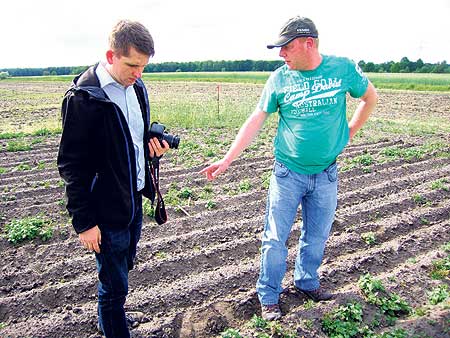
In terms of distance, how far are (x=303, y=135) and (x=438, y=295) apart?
6.55ft

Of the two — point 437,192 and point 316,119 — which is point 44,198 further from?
point 437,192

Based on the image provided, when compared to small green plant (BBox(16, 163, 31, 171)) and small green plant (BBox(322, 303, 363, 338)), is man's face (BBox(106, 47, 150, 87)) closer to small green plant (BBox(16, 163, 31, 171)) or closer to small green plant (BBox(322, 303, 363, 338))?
small green plant (BBox(322, 303, 363, 338))

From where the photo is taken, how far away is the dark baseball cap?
284cm

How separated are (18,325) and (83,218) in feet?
5.32

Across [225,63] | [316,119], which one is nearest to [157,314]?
[316,119]

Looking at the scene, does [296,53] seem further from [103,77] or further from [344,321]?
[344,321]

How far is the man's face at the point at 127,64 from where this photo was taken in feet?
7.61

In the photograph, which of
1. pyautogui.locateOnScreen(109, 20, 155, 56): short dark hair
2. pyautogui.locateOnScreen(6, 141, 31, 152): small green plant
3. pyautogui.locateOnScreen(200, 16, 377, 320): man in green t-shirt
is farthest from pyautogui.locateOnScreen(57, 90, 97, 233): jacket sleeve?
pyautogui.locateOnScreen(6, 141, 31, 152): small green plant

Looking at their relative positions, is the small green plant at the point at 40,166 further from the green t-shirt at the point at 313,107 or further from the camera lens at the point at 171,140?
the green t-shirt at the point at 313,107

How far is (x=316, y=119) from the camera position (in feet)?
9.98

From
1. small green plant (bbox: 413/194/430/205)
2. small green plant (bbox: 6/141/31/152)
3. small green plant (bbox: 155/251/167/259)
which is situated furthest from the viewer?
small green plant (bbox: 6/141/31/152)

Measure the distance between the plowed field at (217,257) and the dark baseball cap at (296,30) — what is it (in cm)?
215

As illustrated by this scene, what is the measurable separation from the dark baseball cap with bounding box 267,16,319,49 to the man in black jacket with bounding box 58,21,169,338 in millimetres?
996

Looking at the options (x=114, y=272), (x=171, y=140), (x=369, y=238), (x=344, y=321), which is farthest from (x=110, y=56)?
(x=369, y=238)
